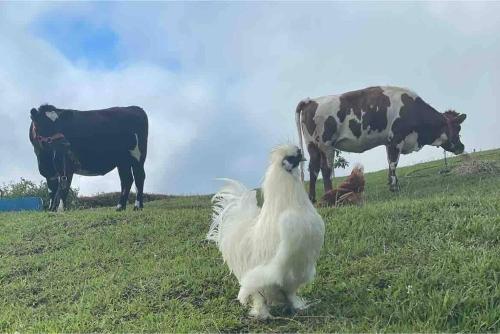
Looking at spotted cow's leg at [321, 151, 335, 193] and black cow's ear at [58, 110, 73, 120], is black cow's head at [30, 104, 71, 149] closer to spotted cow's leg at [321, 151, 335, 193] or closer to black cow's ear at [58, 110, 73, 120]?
black cow's ear at [58, 110, 73, 120]

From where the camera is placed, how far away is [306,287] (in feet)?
18.8

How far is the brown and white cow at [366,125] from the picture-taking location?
1275 cm

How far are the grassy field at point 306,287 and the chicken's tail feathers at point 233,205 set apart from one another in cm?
78

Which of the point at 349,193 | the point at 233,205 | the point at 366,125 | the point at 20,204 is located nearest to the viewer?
the point at 233,205

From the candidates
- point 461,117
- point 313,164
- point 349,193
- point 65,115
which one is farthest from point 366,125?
point 65,115

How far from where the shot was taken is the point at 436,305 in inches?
187

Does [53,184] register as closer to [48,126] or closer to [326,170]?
[48,126]

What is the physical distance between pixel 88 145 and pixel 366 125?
6316mm

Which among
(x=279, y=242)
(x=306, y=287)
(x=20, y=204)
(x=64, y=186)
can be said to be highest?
(x=64, y=186)

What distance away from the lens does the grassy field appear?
487 centimetres

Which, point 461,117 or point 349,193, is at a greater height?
point 461,117

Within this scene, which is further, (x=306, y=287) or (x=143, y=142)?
(x=143, y=142)

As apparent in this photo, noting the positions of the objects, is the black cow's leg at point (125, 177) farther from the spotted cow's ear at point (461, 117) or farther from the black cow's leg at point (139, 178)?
the spotted cow's ear at point (461, 117)

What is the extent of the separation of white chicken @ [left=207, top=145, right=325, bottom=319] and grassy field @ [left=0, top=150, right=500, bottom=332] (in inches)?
11.3
